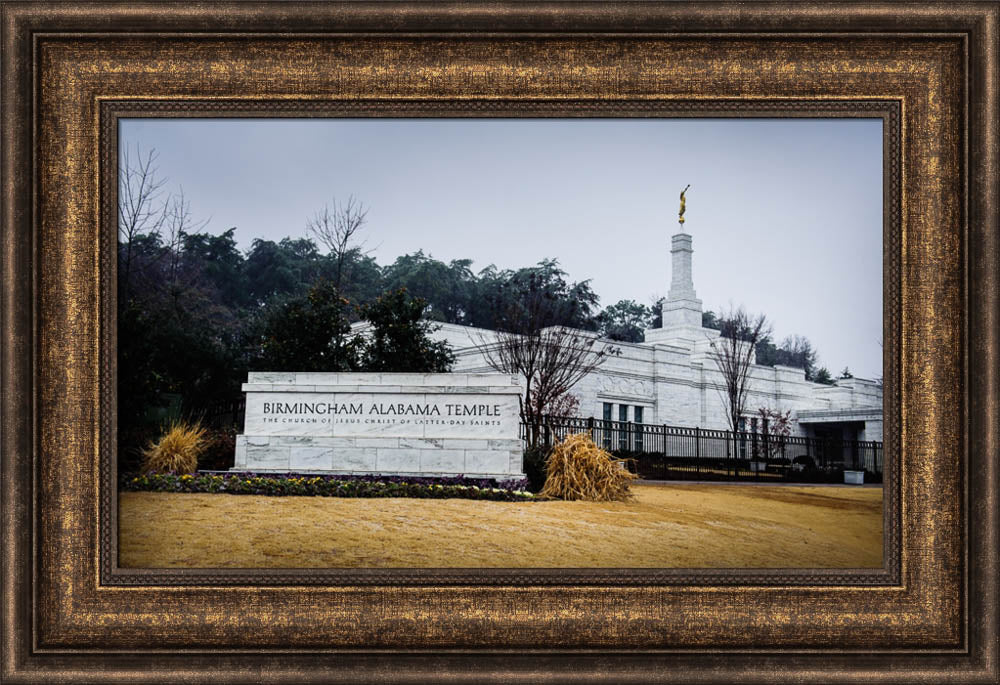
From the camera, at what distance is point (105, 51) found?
5.06m

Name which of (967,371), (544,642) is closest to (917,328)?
(967,371)

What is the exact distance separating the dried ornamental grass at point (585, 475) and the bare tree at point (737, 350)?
Result: 53.7ft

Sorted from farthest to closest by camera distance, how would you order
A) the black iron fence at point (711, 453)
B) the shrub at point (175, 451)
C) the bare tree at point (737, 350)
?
the bare tree at point (737, 350)
the black iron fence at point (711, 453)
the shrub at point (175, 451)

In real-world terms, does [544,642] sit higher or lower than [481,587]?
lower

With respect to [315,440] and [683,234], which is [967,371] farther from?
[683,234]

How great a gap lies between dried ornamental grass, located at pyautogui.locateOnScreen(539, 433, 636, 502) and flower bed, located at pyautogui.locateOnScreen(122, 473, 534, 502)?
49 centimetres

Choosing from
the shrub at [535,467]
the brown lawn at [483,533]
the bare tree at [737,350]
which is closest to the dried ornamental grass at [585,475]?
the shrub at [535,467]

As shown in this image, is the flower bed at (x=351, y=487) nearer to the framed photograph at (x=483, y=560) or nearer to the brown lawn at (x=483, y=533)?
the brown lawn at (x=483, y=533)

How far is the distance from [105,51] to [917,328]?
208 inches

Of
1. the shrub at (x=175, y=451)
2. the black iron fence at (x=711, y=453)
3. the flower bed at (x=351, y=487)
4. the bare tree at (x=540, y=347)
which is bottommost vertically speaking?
the black iron fence at (x=711, y=453)

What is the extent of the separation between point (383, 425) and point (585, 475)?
9.68 ft

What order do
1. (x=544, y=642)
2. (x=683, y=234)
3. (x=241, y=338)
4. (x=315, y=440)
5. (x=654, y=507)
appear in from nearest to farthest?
1. (x=544, y=642)
2. (x=654, y=507)
3. (x=315, y=440)
4. (x=241, y=338)
5. (x=683, y=234)

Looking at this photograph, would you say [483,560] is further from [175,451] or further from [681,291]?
[681,291]

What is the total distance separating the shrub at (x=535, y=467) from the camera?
11344 millimetres
